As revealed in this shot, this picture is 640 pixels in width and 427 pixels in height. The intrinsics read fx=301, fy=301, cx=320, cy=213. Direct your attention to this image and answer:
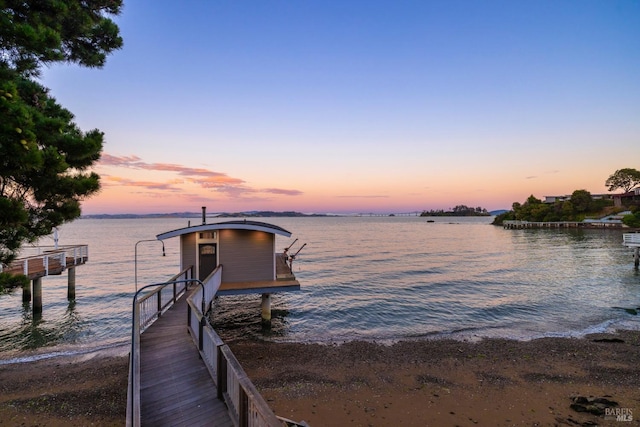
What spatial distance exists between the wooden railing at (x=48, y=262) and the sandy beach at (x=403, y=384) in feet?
21.8

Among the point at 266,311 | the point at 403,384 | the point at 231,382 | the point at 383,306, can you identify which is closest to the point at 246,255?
the point at 266,311

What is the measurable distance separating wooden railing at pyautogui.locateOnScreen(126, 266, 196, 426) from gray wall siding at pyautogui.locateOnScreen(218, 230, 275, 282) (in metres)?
1.82

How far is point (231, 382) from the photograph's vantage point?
16.6 feet

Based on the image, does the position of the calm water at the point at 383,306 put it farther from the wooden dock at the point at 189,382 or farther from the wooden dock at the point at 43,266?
the wooden dock at the point at 189,382

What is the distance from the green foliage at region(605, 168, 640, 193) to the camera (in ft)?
359

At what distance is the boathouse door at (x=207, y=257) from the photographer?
15492mm

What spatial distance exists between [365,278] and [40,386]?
24473 millimetres

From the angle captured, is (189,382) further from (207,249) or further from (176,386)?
(207,249)

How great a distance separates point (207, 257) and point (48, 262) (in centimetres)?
1137

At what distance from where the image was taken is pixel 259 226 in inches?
611

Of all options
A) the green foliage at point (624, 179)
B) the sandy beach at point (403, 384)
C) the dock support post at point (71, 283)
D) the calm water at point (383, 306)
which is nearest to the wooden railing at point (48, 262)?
the dock support post at point (71, 283)

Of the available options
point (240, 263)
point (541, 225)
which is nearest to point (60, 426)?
point (240, 263)

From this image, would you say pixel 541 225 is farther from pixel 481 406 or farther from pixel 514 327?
pixel 481 406

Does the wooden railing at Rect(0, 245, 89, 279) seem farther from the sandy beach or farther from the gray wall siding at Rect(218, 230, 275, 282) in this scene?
the gray wall siding at Rect(218, 230, 275, 282)
